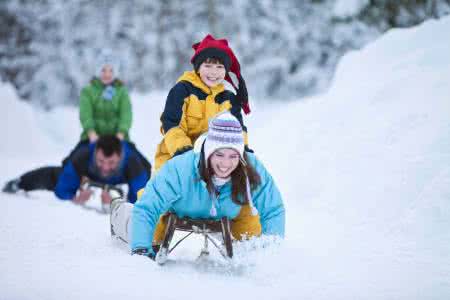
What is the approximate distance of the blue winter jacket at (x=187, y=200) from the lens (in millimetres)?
3750

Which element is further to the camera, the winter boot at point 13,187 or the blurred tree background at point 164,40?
the blurred tree background at point 164,40

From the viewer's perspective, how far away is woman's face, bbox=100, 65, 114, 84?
8016 mm

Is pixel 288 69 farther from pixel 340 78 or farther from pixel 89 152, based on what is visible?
pixel 89 152

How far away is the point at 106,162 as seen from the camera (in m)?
6.96

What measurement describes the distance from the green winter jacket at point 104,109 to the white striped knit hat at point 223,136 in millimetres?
4591

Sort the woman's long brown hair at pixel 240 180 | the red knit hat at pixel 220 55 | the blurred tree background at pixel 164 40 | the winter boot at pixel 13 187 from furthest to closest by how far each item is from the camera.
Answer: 1. the blurred tree background at pixel 164 40
2. the winter boot at pixel 13 187
3. the red knit hat at pixel 220 55
4. the woman's long brown hair at pixel 240 180

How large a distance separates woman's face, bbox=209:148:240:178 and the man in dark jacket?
335cm

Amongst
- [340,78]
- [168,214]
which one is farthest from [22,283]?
[340,78]

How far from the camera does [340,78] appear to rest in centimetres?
995

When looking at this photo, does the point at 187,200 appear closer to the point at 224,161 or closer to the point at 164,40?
the point at 224,161

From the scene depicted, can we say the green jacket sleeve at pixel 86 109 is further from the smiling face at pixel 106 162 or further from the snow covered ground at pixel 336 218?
the smiling face at pixel 106 162

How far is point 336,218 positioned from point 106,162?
254cm

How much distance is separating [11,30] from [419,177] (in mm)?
19738

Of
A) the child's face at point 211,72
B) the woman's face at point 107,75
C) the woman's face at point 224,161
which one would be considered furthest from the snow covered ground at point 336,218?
the woman's face at point 107,75
